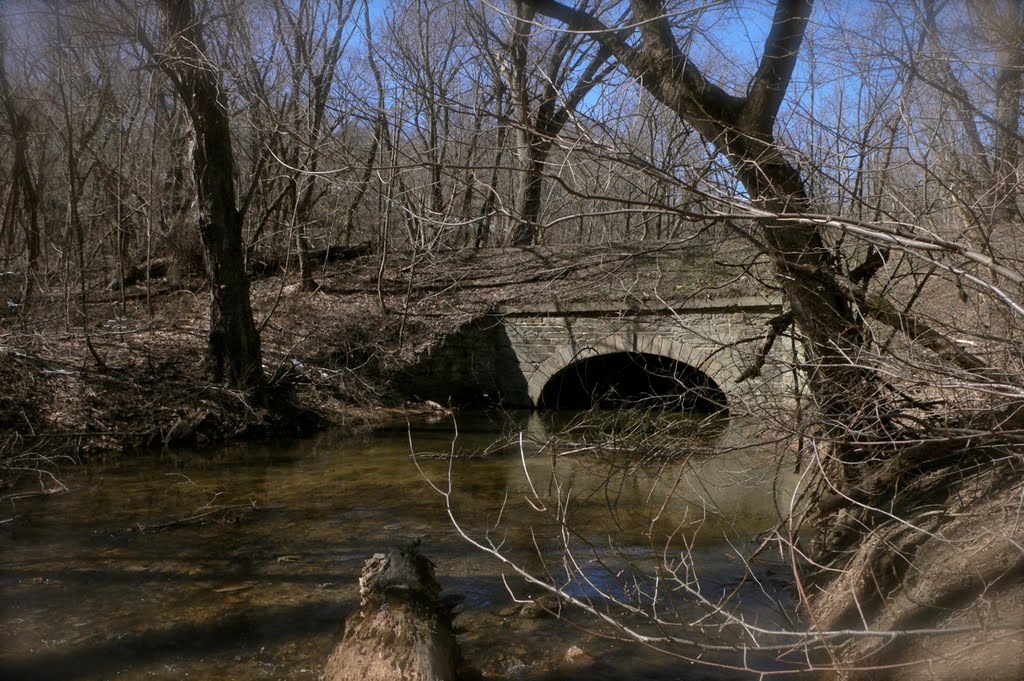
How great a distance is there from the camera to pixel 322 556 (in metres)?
6.36

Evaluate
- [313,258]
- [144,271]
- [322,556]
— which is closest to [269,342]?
[313,258]

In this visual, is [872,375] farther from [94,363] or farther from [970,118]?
[94,363]

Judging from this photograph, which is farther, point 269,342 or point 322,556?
point 269,342

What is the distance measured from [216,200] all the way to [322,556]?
6546 mm

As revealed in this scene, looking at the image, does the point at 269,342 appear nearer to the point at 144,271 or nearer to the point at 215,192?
the point at 215,192

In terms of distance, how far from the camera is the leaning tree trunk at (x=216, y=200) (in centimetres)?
1017

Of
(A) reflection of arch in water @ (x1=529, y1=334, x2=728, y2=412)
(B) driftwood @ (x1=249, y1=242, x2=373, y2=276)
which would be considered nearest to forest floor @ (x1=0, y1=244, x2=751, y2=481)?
(B) driftwood @ (x1=249, y1=242, x2=373, y2=276)

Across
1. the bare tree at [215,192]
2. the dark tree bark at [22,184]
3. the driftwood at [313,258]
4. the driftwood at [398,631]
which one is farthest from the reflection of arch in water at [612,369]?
the dark tree bark at [22,184]

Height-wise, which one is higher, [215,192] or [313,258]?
[215,192]

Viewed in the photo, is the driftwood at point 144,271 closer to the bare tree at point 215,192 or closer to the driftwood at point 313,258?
the driftwood at point 313,258

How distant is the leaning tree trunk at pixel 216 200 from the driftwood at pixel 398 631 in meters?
7.46

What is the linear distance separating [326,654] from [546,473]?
5295 mm

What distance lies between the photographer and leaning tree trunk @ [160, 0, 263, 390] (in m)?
10.2

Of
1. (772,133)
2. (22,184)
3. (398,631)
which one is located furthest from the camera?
(22,184)
